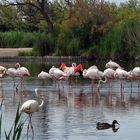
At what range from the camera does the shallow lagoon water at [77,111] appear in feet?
49.3

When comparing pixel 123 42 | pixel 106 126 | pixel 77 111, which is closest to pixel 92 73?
pixel 77 111

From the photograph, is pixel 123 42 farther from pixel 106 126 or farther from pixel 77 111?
pixel 106 126

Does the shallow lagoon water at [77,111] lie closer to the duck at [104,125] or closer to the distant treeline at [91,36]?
the duck at [104,125]

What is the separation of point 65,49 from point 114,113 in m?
35.0

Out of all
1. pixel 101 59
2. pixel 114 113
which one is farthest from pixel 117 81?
pixel 101 59

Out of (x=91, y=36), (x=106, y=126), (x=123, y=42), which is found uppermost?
(x=91, y=36)

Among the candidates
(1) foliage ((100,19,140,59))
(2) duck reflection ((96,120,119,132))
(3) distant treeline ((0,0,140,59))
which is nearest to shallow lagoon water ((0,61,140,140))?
(2) duck reflection ((96,120,119,132))

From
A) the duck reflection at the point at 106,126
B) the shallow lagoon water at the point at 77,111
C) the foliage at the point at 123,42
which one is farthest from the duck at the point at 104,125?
the foliage at the point at 123,42

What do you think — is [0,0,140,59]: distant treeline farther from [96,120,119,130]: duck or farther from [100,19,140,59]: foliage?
[96,120,119,130]: duck

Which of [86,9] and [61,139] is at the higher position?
[86,9]

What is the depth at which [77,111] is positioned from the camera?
19031mm

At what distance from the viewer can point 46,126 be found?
52.7 ft

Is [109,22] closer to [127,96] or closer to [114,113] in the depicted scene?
[127,96]

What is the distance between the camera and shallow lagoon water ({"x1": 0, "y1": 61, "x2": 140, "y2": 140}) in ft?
49.3
